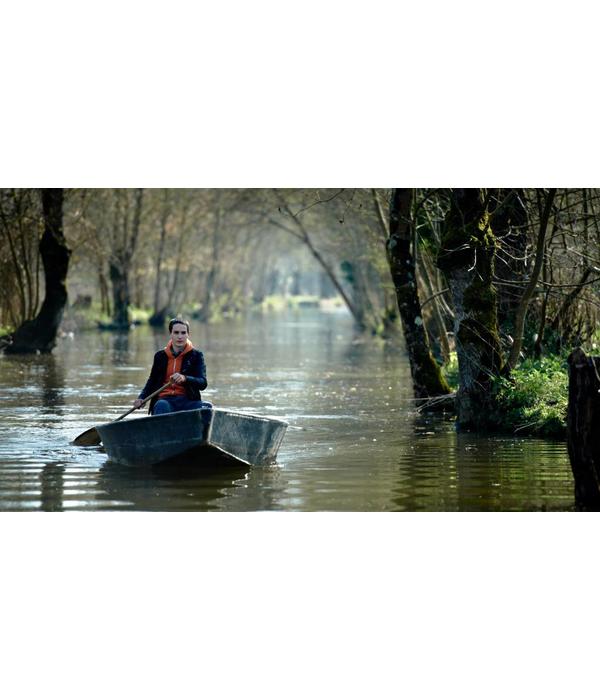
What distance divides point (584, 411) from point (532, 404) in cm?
661

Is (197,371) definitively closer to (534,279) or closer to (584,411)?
(534,279)

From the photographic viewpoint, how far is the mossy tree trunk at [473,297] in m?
16.7

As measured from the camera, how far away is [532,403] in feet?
55.7

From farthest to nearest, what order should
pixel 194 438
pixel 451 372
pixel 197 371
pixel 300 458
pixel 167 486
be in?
pixel 451 372
pixel 300 458
pixel 197 371
pixel 194 438
pixel 167 486

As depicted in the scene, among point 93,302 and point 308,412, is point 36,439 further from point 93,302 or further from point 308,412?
point 93,302

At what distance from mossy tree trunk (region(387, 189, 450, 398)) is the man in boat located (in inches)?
232

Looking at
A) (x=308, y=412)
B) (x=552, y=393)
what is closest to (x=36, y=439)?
(x=308, y=412)

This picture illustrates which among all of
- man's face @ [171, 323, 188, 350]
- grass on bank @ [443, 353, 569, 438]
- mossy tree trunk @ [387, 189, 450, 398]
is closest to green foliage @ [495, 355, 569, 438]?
grass on bank @ [443, 353, 569, 438]

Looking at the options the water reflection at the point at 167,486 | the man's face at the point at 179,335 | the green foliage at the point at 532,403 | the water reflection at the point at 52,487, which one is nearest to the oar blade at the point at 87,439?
the water reflection at the point at 52,487

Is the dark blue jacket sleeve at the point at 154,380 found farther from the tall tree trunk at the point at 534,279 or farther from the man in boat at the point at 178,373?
the tall tree trunk at the point at 534,279

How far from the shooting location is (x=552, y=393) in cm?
1697

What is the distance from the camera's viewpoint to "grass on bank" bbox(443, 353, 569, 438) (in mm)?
16641

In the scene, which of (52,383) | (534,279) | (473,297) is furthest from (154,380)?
(52,383)

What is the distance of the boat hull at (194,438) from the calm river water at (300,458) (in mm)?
191
